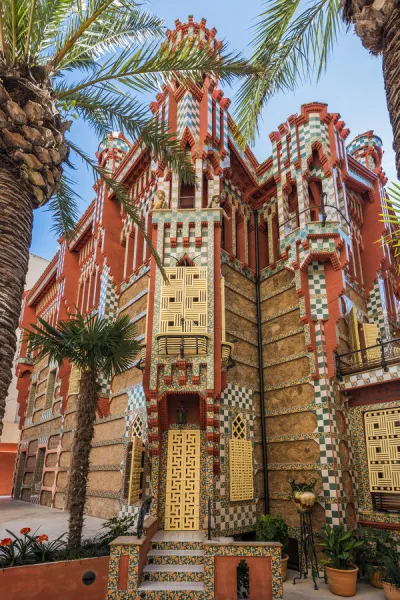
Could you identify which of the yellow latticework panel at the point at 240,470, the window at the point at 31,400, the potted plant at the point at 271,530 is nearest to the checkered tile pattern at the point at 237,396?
the yellow latticework panel at the point at 240,470

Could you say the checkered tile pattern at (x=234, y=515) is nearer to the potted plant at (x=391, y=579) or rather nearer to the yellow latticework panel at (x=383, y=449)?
the yellow latticework panel at (x=383, y=449)

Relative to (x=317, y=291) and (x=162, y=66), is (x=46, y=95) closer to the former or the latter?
(x=162, y=66)

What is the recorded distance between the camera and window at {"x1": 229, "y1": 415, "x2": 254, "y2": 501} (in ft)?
34.8

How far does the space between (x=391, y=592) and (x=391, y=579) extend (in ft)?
0.66

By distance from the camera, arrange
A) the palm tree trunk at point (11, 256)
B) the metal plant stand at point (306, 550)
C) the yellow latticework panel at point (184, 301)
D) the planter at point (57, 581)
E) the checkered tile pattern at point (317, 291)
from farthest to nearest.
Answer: the checkered tile pattern at point (317, 291), the yellow latticework panel at point (184, 301), the metal plant stand at point (306, 550), the planter at point (57, 581), the palm tree trunk at point (11, 256)

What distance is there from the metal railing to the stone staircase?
17.6 ft

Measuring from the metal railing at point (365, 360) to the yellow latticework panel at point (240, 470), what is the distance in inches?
124

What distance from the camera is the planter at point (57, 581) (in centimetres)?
642

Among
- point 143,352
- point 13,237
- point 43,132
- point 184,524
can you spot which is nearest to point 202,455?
point 184,524

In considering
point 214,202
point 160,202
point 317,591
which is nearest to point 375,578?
point 317,591

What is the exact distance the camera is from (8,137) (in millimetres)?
5195

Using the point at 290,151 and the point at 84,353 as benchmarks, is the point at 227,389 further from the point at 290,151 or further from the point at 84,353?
the point at 290,151

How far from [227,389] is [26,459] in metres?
16.9

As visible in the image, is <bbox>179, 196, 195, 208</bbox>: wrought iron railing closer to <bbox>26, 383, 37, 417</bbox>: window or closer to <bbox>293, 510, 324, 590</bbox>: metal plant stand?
<bbox>293, 510, 324, 590</bbox>: metal plant stand
